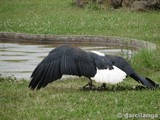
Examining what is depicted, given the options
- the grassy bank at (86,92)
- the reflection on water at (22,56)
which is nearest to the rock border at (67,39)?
the reflection on water at (22,56)

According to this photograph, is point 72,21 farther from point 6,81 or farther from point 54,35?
point 6,81

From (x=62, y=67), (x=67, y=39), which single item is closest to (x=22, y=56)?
(x=67, y=39)

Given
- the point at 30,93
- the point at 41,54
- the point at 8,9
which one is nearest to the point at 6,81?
the point at 30,93

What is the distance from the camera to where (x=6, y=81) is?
36.8 feet

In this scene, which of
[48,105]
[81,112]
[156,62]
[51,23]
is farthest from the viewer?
[51,23]

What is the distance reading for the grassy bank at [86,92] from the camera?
798 centimetres

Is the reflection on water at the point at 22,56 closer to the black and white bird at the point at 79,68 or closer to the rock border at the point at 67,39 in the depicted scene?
the rock border at the point at 67,39

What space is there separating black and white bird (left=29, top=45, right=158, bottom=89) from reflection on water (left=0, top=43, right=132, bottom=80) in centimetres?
224

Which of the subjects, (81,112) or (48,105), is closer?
(81,112)

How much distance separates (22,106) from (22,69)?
462 centimetres

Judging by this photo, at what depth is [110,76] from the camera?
31.2ft

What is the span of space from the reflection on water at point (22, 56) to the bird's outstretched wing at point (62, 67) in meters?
2.21

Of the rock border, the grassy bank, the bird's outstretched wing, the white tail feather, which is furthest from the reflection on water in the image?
the white tail feather

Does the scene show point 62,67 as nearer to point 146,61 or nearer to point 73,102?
point 73,102
